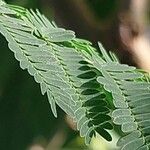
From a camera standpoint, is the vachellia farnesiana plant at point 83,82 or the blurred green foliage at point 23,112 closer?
the vachellia farnesiana plant at point 83,82

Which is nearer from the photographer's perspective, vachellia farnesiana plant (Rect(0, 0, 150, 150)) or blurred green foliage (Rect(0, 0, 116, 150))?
vachellia farnesiana plant (Rect(0, 0, 150, 150))


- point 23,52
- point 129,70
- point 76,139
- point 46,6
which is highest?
point 46,6

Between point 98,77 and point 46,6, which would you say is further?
point 46,6

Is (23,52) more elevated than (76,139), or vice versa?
(23,52)

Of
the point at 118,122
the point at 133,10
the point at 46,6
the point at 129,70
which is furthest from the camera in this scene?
the point at 46,6

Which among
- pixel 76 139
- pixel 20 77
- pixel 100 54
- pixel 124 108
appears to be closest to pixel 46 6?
pixel 20 77

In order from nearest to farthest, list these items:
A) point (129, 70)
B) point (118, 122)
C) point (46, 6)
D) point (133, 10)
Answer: point (118, 122) < point (129, 70) < point (133, 10) < point (46, 6)

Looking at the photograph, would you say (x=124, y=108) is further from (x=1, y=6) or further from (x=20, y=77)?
(x=20, y=77)

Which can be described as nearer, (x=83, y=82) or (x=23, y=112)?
(x=83, y=82)
